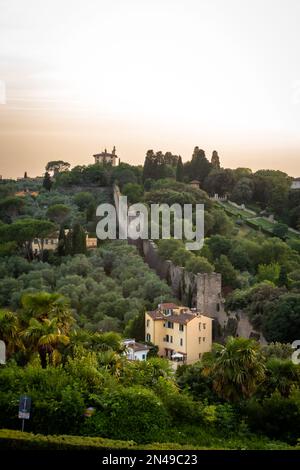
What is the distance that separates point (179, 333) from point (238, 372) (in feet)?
25.3

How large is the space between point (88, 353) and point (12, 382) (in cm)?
118

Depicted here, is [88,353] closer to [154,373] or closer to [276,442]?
[154,373]

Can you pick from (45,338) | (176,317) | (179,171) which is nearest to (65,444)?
(45,338)

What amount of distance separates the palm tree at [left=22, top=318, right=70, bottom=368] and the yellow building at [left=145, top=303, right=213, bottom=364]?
756 centimetres

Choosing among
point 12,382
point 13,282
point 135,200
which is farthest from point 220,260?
point 12,382

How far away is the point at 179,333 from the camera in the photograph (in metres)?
16.2

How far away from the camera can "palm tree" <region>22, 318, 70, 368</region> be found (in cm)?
852

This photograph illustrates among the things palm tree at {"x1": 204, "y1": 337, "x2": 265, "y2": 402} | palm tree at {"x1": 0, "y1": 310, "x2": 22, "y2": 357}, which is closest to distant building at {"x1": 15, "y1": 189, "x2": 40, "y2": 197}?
palm tree at {"x1": 0, "y1": 310, "x2": 22, "y2": 357}

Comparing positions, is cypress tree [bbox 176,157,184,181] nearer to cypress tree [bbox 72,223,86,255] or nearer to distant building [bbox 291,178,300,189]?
distant building [bbox 291,178,300,189]

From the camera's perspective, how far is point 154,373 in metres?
9.12

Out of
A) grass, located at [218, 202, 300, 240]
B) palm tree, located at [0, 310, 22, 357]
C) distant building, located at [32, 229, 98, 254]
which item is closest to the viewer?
palm tree, located at [0, 310, 22, 357]

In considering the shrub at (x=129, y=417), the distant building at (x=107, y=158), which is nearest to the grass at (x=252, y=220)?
the distant building at (x=107, y=158)

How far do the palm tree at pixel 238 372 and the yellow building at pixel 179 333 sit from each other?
286 inches

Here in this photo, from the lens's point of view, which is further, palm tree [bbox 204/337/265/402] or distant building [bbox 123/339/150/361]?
distant building [bbox 123/339/150/361]
